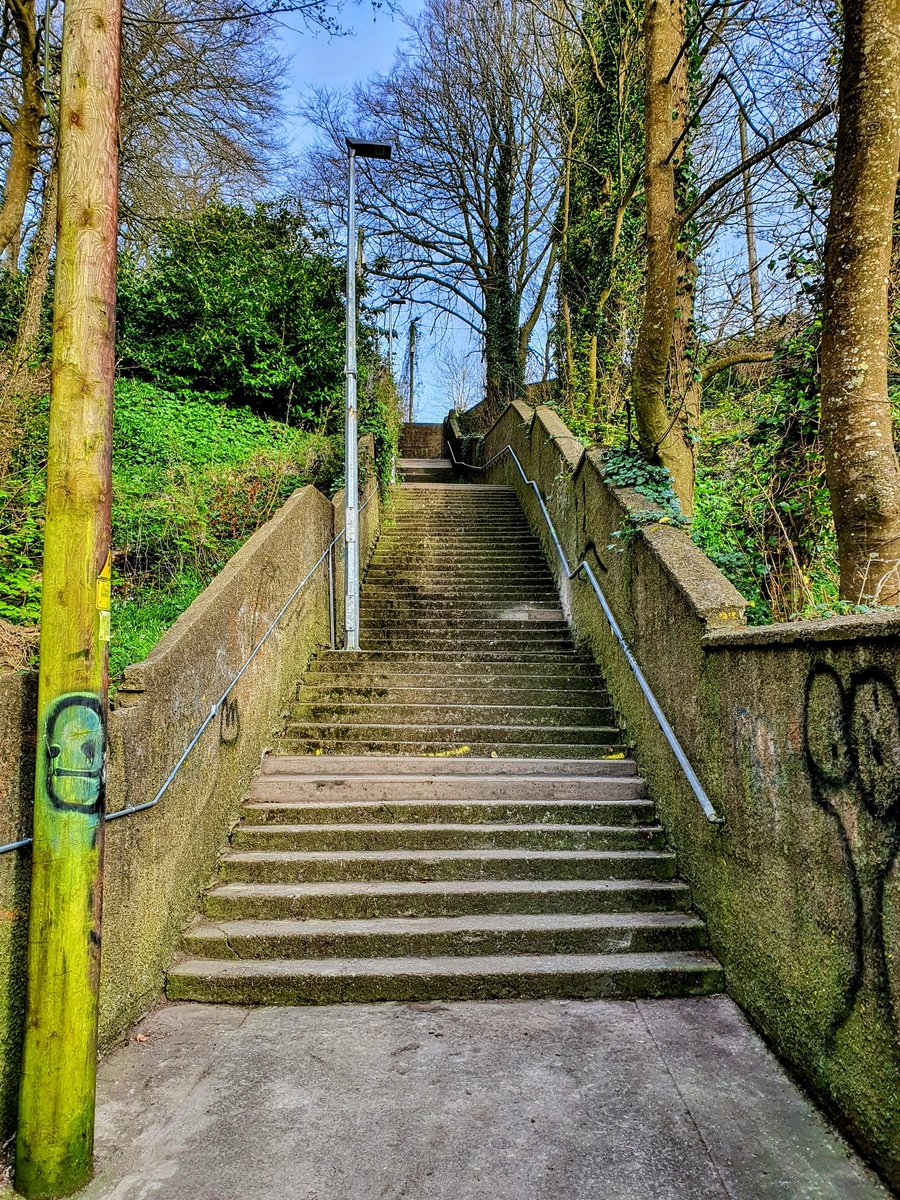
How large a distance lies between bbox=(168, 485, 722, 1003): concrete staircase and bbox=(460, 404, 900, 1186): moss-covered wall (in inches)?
16.3

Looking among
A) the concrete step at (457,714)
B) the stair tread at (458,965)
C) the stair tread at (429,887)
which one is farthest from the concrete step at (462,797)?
the stair tread at (458,965)

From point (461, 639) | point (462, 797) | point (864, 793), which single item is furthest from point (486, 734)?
point (864, 793)

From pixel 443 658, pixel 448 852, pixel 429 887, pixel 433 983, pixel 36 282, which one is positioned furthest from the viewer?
pixel 36 282

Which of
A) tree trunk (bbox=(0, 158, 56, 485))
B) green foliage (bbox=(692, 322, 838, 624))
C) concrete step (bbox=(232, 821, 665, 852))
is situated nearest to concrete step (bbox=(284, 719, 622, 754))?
concrete step (bbox=(232, 821, 665, 852))

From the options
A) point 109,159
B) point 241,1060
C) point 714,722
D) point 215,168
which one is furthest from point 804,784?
point 215,168

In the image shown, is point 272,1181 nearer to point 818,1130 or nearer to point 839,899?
point 818,1130

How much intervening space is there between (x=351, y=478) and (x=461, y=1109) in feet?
20.3

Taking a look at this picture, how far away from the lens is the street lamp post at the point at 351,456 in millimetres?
7551

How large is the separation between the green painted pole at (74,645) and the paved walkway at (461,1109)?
38 centimetres

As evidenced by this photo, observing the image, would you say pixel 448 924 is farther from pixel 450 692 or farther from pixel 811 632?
pixel 450 692

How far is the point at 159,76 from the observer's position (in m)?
10.2

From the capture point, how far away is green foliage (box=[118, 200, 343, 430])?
1170 cm

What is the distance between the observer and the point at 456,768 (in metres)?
5.38

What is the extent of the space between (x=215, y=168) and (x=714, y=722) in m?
12.6
